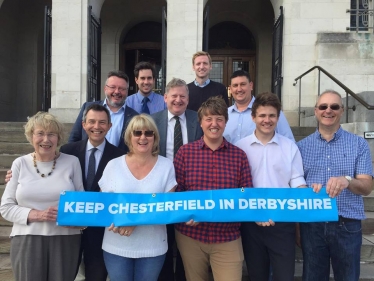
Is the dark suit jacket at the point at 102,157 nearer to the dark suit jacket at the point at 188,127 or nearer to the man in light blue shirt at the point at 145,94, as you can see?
the dark suit jacket at the point at 188,127

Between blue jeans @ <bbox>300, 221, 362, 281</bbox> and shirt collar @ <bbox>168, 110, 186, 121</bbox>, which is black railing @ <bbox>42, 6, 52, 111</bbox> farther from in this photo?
blue jeans @ <bbox>300, 221, 362, 281</bbox>

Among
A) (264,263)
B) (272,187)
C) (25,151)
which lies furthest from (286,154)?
(25,151)

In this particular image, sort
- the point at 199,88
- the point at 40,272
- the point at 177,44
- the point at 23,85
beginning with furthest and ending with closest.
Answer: the point at 23,85, the point at 177,44, the point at 199,88, the point at 40,272

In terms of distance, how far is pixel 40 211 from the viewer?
2.90 m

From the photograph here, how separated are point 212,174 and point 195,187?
187 millimetres

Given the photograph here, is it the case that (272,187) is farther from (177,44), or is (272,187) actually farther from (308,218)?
(177,44)

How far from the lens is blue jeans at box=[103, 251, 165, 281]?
2.87m

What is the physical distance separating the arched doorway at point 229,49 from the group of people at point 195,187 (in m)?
11.3

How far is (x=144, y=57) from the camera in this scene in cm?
1449

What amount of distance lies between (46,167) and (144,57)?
39.6 ft

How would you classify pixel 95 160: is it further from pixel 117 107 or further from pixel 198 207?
pixel 198 207

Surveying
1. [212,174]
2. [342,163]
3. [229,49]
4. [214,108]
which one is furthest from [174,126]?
[229,49]

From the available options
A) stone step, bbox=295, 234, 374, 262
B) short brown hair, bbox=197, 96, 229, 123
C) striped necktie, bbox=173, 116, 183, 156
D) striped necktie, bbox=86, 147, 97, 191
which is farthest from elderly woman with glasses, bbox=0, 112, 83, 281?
stone step, bbox=295, 234, 374, 262

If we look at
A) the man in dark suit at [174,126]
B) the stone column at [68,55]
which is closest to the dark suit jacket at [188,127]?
the man in dark suit at [174,126]
